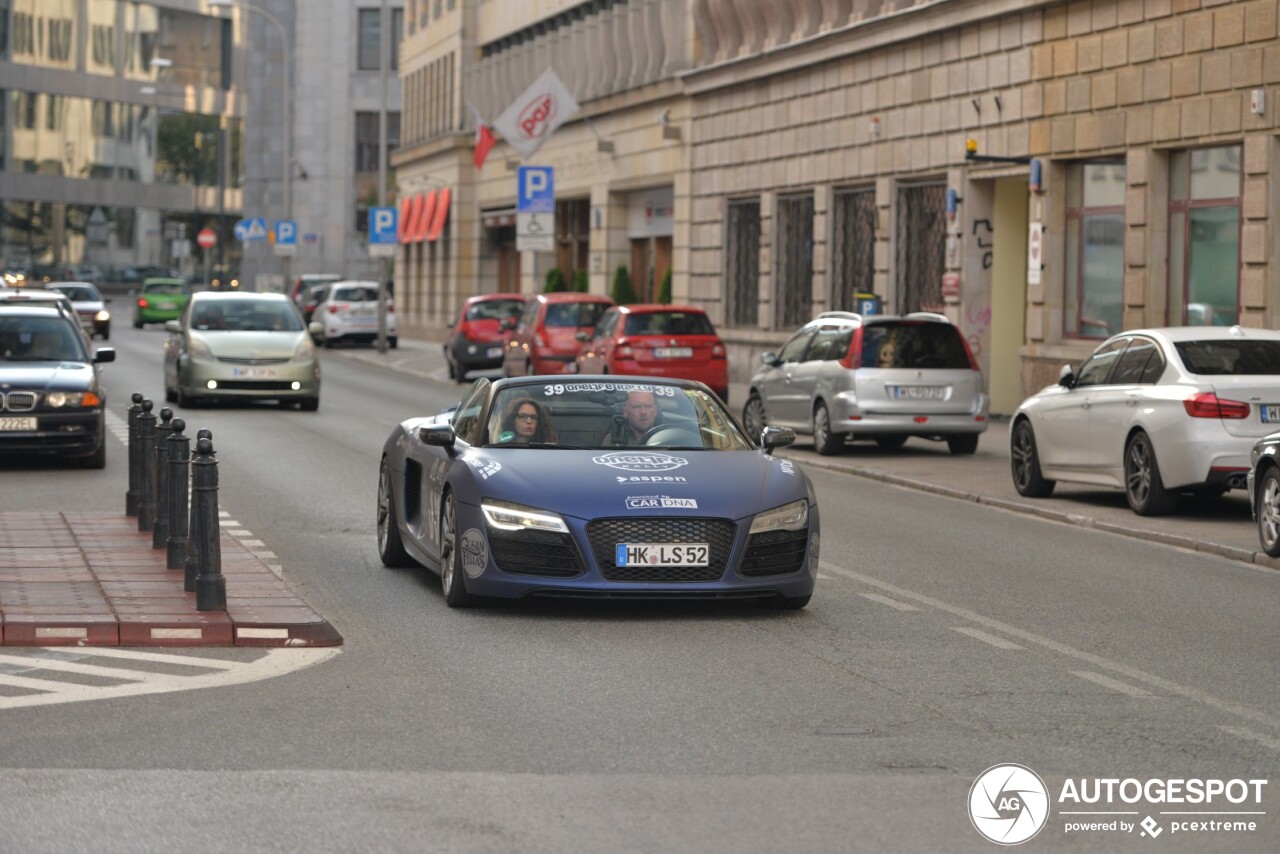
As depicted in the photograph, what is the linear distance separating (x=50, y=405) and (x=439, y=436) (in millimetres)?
9248

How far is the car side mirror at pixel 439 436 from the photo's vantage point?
12.1 m

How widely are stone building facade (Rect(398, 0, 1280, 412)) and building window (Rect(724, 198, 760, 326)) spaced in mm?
61

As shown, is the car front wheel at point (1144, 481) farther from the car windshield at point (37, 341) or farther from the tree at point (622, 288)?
the tree at point (622, 288)

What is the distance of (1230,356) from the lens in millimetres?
17719

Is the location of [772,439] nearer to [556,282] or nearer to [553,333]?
[553,333]

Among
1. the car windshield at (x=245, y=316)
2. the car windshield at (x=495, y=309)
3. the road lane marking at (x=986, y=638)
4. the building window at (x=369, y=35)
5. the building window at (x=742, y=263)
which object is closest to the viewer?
the road lane marking at (x=986, y=638)

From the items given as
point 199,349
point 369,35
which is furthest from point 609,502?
point 369,35

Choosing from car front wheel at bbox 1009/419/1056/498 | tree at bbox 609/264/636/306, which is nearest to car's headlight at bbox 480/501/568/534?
car front wheel at bbox 1009/419/1056/498

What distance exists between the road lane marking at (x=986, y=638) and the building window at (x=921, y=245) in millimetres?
23203

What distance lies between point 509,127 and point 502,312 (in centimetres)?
391

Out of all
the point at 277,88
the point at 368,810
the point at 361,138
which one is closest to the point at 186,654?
the point at 368,810

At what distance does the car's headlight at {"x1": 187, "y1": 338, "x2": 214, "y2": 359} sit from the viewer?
30219 millimetres

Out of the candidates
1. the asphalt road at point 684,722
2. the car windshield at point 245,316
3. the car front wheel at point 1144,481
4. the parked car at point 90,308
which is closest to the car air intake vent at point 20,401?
the asphalt road at point 684,722

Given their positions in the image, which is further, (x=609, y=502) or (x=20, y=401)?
(x=20, y=401)
